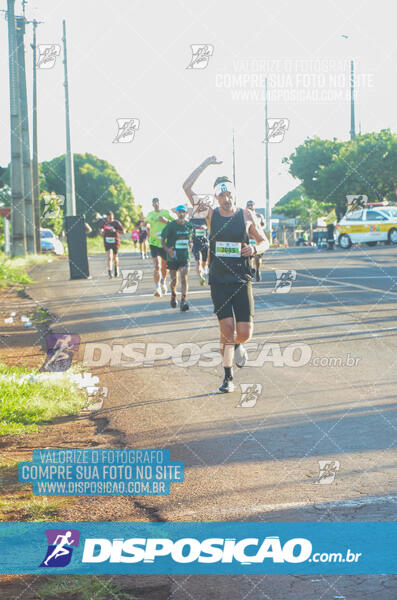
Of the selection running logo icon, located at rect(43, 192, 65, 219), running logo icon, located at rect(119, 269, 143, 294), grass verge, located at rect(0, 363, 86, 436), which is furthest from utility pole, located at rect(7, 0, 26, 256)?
grass verge, located at rect(0, 363, 86, 436)

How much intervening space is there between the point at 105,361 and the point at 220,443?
454 cm

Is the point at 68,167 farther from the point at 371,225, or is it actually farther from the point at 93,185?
the point at 93,185

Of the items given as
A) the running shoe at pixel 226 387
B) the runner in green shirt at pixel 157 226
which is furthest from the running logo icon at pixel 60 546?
the runner in green shirt at pixel 157 226

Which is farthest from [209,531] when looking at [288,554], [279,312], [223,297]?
[279,312]

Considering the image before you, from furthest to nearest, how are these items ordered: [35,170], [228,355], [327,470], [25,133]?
1. [35,170]
2. [25,133]
3. [228,355]
4. [327,470]

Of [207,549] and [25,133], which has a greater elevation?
[25,133]

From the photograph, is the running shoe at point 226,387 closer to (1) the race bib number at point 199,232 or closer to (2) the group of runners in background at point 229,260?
(2) the group of runners in background at point 229,260

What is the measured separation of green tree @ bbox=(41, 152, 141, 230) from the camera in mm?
Result: 84000

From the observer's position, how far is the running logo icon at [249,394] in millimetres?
7895

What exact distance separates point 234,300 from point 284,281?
13.4 meters

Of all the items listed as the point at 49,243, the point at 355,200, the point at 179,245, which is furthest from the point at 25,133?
the point at 355,200

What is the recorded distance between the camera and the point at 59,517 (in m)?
Result: 4.92

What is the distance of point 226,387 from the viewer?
851cm

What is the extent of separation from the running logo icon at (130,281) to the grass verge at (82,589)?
1659 centimetres
